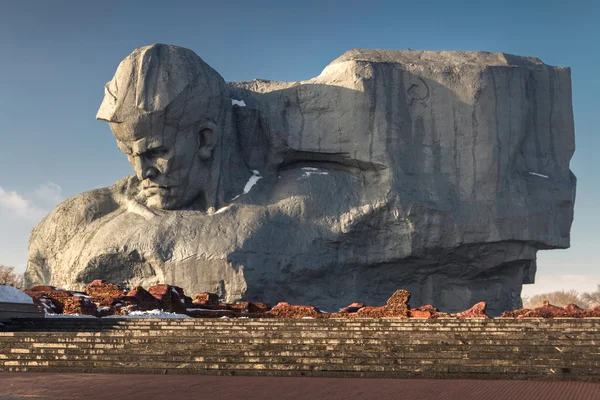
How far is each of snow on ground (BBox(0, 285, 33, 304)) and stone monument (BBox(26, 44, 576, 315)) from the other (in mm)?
9376

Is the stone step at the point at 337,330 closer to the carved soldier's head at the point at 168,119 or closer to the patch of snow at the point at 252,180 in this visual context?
the carved soldier's head at the point at 168,119

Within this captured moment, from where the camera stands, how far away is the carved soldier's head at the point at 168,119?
2683cm

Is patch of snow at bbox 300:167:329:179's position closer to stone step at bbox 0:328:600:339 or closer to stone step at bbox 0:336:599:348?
stone step at bbox 0:328:600:339

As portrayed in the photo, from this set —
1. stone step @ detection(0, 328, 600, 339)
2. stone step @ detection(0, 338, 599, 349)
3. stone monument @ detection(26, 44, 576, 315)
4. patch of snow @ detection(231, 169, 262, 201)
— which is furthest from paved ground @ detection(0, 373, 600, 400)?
patch of snow @ detection(231, 169, 262, 201)

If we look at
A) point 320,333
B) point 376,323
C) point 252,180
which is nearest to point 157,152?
point 252,180

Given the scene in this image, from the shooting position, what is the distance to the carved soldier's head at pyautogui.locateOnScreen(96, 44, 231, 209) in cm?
2683

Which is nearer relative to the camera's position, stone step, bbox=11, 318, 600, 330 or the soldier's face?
stone step, bbox=11, 318, 600, 330

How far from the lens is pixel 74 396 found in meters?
9.82

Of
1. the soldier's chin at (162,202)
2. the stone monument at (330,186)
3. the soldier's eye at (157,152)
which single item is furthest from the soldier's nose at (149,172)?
the soldier's chin at (162,202)

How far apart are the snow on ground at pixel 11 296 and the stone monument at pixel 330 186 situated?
938 cm

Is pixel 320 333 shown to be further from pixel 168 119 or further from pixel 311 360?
pixel 168 119

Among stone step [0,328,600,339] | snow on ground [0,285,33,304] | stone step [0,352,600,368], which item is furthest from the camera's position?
snow on ground [0,285,33,304]

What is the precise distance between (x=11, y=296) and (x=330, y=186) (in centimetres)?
1390

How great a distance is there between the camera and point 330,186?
28.8 metres
